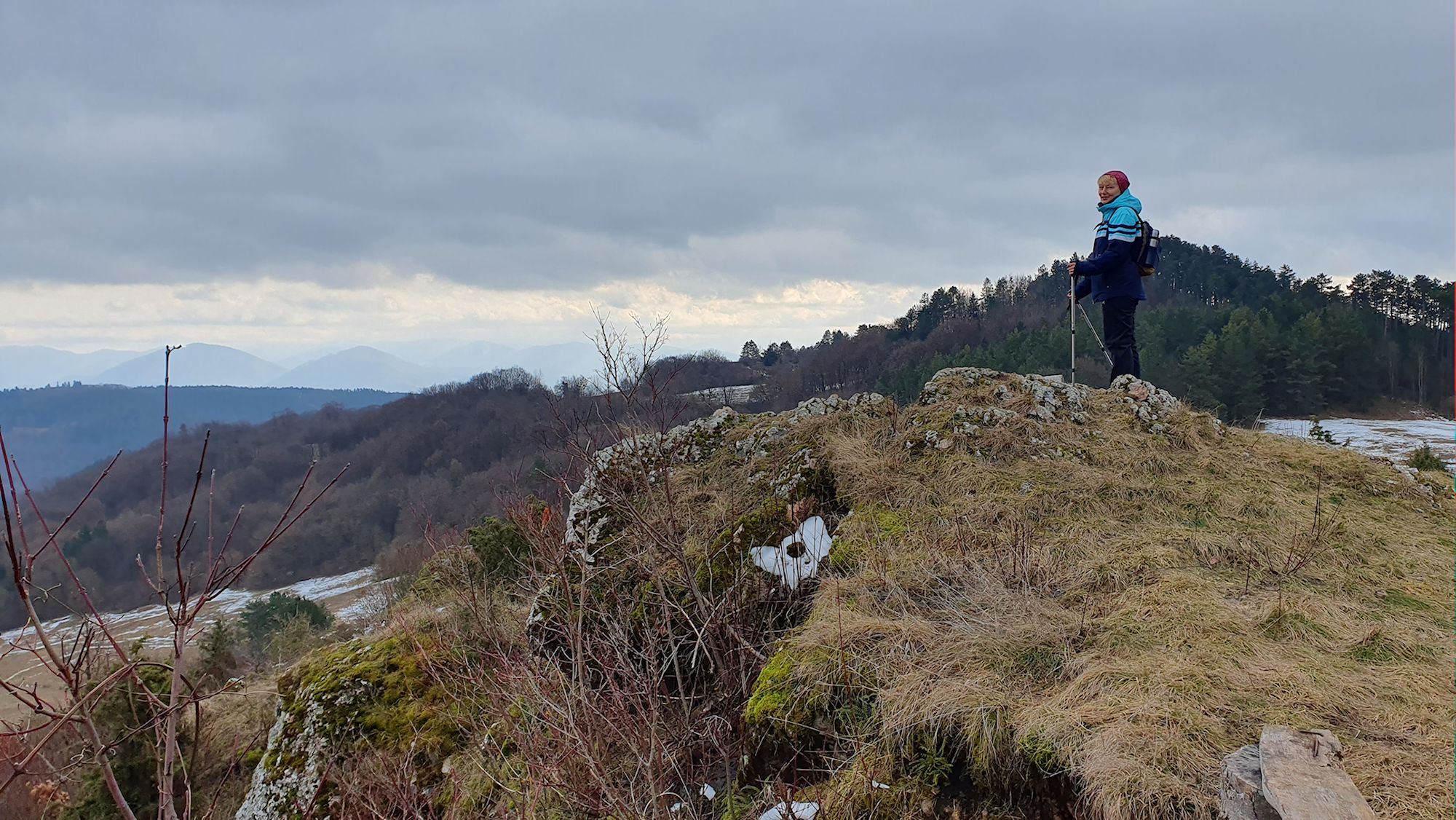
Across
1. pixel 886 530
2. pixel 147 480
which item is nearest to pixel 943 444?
pixel 886 530

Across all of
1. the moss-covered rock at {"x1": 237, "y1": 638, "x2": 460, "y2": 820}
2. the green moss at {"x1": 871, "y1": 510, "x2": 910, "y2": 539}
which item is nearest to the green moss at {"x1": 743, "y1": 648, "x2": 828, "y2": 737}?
the green moss at {"x1": 871, "y1": 510, "x2": 910, "y2": 539}

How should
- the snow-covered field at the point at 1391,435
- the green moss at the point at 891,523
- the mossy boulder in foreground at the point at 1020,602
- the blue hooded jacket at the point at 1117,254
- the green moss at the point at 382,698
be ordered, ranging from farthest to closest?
the snow-covered field at the point at 1391,435
the blue hooded jacket at the point at 1117,254
the green moss at the point at 382,698
the green moss at the point at 891,523
the mossy boulder in foreground at the point at 1020,602

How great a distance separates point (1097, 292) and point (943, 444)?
2.75 metres

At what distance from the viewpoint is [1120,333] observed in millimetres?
8016

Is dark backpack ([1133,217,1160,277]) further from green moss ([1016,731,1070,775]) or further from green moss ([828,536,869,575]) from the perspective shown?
green moss ([1016,731,1070,775])

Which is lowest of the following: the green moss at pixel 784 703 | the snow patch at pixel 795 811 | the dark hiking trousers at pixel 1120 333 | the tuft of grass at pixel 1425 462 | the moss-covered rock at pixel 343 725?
the moss-covered rock at pixel 343 725

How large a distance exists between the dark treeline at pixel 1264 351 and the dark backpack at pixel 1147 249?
22.8 ft

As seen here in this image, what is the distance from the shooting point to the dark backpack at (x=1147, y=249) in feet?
25.0

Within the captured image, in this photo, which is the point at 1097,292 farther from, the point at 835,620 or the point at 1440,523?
the point at 835,620

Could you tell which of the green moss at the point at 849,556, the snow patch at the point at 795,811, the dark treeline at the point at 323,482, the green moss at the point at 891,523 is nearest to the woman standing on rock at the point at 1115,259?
the green moss at the point at 891,523

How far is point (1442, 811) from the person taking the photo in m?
2.45

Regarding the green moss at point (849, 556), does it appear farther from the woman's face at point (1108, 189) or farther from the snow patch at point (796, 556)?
the woman's face at point (1108, 189)

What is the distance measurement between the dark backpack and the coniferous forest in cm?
518

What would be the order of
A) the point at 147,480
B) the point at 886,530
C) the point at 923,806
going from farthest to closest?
the point at 147,480 < the point at 886,530 < the point at 923,806
